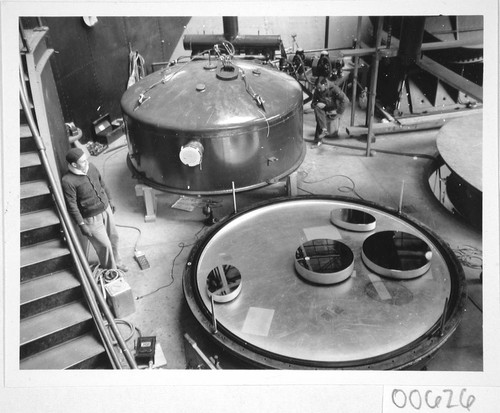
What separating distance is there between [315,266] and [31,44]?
3.87 m

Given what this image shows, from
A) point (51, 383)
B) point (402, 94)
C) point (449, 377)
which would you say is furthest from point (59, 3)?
point (402, 94)

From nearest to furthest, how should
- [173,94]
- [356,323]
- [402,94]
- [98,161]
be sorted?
[356,323]
[173,94]
[98,161]
[402,94]

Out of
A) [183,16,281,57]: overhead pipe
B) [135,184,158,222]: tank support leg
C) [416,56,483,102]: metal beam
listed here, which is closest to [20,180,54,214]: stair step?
[135,184,158,222]: tank support leg

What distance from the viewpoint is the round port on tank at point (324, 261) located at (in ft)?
13.9

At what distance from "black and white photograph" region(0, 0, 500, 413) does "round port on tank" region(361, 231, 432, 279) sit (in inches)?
0.8

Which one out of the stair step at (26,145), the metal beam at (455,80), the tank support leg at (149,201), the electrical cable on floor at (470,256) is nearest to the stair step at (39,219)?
the stair step at (26,145)

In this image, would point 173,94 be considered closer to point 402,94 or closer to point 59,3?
point 59,3

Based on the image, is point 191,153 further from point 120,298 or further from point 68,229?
point 68,229

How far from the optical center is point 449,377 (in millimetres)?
3000

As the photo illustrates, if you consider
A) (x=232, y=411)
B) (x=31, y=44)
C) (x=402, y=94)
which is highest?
(x=31, y=44)

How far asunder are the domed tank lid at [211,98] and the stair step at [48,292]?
8.44 ft

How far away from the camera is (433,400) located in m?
2.96

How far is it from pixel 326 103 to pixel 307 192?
204 cm

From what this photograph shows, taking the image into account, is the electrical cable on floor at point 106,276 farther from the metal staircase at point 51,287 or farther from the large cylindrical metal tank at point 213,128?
the large cylindrical metal tank at point 213,128
